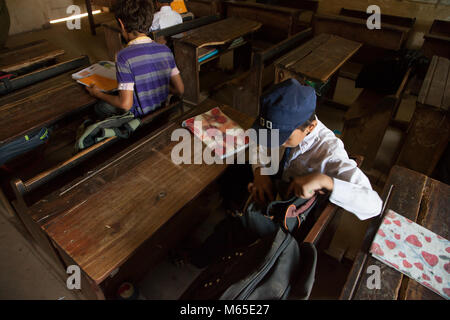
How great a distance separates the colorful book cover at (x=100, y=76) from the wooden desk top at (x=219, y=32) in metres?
0.99

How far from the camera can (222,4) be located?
4266mm

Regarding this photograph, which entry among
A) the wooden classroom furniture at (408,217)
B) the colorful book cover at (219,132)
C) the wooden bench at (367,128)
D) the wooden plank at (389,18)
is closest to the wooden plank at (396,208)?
the wooden classroom furniture at (408,217)

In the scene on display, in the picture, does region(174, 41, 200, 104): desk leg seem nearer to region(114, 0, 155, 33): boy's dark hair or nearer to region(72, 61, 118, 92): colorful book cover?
region(72, 61, 118, 92): colorful book cover

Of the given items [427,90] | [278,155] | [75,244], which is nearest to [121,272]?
[75,244]

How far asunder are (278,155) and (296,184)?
17.9 inches

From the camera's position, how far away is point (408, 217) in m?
1.34

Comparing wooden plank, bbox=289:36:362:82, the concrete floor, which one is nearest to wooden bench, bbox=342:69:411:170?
wooden plank, bbox=289:36:362:82

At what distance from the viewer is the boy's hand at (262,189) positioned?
4.84ft

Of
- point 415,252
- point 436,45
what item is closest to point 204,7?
point 436,45

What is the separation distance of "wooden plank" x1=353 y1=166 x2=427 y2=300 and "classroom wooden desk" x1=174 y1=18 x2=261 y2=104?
2.35 m

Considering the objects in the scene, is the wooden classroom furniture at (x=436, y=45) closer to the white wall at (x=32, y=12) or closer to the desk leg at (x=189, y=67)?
the desk leg at (x=189, y=67)

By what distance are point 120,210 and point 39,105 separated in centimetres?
134
